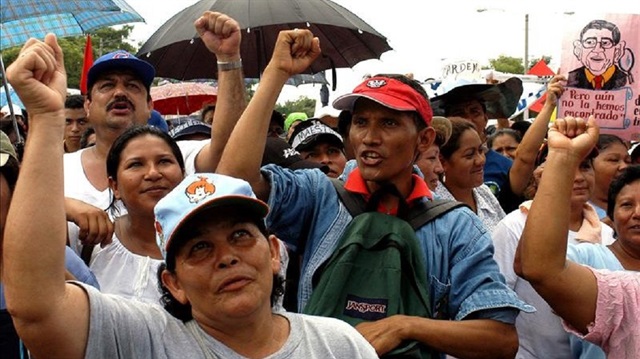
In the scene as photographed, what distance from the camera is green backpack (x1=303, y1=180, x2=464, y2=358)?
9.86ft

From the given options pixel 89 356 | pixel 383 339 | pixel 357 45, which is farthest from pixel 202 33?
pixel 357 45

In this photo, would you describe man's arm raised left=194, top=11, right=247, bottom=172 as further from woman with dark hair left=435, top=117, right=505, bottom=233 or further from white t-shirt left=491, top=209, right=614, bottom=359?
woman with dark hair left=435, top=117, right=505, bottom=233

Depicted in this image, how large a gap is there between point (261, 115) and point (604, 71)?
3.34 metres

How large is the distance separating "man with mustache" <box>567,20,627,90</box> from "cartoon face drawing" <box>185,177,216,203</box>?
3787 millimetres

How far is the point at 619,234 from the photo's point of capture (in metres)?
3.79

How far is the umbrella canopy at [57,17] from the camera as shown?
4.87 metres

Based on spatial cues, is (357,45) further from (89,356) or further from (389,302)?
(89,356)

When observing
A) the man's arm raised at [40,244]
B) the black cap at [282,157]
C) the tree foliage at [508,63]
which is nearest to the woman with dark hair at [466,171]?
the black cap at [282,157]

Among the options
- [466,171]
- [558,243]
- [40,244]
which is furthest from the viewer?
[466,171]

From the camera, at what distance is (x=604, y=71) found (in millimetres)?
5758

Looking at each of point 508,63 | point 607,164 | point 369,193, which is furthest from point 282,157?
point 508,63

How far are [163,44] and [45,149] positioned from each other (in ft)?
11.1

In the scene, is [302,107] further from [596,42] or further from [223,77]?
[223,77]

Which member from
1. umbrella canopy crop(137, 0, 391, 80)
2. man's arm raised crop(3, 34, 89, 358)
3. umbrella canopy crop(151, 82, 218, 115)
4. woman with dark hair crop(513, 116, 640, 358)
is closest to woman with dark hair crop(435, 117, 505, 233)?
umbrella canopy crop(137, 0, 391, 80)
